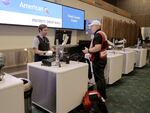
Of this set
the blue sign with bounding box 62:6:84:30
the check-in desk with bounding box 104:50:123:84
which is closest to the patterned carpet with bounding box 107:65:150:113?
the check-in desk with bounding box 104:50:123:84

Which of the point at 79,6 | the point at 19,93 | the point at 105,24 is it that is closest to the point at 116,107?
the point at 19,93

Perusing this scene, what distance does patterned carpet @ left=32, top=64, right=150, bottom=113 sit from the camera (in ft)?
9.21

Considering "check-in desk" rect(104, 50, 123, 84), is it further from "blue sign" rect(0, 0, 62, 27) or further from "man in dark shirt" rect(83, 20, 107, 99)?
"blue sign" rect(0, 0, 62, 27)

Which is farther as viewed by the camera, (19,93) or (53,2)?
(53,2)

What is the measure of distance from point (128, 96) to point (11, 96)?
8.32ft

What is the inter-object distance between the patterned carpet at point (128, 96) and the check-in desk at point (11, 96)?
1.07 meters

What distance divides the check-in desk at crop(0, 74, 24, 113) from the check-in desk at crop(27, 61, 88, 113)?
621mm

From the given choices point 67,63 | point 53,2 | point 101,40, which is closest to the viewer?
point 67,63

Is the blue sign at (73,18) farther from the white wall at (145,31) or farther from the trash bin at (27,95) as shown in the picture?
the white wall at (145,31)

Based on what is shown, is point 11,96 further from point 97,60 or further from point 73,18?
point 73,18

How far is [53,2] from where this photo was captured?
4.40m

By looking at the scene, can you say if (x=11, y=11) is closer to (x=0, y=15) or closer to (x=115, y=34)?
(x=0, y=15)

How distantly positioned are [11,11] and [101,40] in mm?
1988

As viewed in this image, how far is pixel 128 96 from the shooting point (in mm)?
3412
